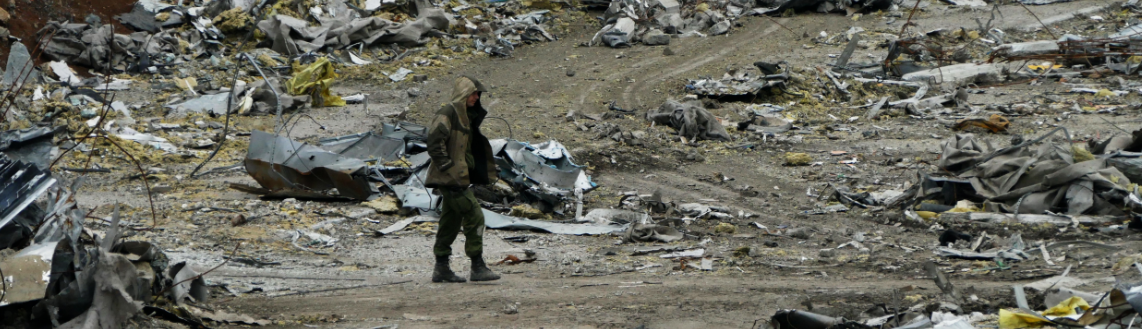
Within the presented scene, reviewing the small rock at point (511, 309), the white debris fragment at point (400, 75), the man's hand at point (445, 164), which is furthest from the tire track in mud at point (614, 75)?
the small rock at point (511, 309)

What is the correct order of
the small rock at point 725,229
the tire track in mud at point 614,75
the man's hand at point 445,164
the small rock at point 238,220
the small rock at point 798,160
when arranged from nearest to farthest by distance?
the man's hand at point 445,164 < the small rock at point 238,220 < the small rock at point 725,229 < the small rock at point 798,160 < the tire track in mud at point 614,75

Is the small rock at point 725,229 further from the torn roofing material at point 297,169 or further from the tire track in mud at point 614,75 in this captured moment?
the tire track in mud at point 614,75

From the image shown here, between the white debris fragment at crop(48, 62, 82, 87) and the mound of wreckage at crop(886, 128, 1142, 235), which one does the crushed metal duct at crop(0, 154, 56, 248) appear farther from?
the white debris fragment at crop(48, 62, 82, 87)

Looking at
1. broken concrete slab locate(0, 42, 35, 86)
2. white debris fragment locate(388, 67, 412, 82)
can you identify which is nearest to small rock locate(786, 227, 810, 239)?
white debris fragment locate(388, 67, 412, 82)

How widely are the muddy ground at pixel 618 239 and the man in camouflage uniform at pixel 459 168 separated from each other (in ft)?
0.75

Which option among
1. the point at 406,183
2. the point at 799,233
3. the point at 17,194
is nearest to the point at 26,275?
the point at 17,194

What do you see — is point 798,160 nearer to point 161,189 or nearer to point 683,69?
point 683,69

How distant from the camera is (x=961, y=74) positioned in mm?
15531

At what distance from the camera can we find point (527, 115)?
1389cm

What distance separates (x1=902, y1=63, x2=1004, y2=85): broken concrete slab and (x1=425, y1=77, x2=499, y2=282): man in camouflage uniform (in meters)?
10.7

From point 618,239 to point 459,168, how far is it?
2429mm

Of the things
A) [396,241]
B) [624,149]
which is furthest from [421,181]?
[624,149]

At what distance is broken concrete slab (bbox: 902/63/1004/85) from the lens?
603 inches

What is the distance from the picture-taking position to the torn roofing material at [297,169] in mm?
9258
